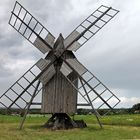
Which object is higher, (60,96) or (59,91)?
(59,91)

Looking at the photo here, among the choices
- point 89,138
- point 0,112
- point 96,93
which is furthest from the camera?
point 0,112

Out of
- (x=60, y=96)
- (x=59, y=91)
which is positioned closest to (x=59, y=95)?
(x=60, y=96)

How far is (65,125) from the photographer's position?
129 feet

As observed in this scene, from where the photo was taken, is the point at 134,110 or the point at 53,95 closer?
the point at 53,95

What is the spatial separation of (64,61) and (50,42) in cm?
192

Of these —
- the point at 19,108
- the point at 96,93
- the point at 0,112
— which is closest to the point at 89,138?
the point at 96,93

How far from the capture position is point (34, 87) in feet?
128

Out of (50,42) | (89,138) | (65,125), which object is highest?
(50,42)

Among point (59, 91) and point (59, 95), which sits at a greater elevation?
point (59, 91)

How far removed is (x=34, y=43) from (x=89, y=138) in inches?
417

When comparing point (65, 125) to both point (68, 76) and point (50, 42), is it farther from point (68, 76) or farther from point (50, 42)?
point (50, 42)

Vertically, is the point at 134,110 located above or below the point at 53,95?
above

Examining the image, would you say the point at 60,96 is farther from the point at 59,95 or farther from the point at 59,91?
the point at 59,91

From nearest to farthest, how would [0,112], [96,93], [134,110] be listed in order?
[96,93]
[0,112]
[134,110]
